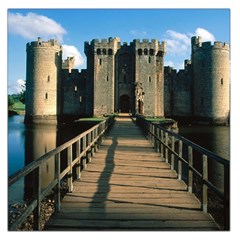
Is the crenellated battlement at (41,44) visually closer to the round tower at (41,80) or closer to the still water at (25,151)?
the round tower at (41,80)

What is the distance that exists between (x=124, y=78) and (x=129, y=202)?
114 ft

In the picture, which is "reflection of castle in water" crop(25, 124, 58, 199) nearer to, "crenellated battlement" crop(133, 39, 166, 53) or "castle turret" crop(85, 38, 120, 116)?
"castle turret" crop(85, 38, 120, 116)

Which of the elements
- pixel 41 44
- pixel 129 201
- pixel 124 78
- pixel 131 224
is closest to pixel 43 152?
pixel 129 201

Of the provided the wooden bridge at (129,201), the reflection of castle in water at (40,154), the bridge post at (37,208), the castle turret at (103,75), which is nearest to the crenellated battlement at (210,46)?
the castle turret at (103,75)

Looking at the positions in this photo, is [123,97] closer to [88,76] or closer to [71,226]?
[88,76]

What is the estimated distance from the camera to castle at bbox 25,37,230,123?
125 ft

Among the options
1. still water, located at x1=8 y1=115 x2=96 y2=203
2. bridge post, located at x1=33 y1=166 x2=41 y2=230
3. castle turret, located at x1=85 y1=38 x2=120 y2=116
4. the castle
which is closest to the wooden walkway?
bridge post, located at x1=33 y1=166 x2=41 y2=230

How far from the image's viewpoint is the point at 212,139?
24875 mm

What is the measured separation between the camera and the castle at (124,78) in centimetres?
3803

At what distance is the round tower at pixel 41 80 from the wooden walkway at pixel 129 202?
32190 millimetres

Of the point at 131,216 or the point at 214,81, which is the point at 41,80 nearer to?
the point at 214,81

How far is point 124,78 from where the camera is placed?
3900cm

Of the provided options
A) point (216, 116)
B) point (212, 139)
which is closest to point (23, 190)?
point (212, 139)
